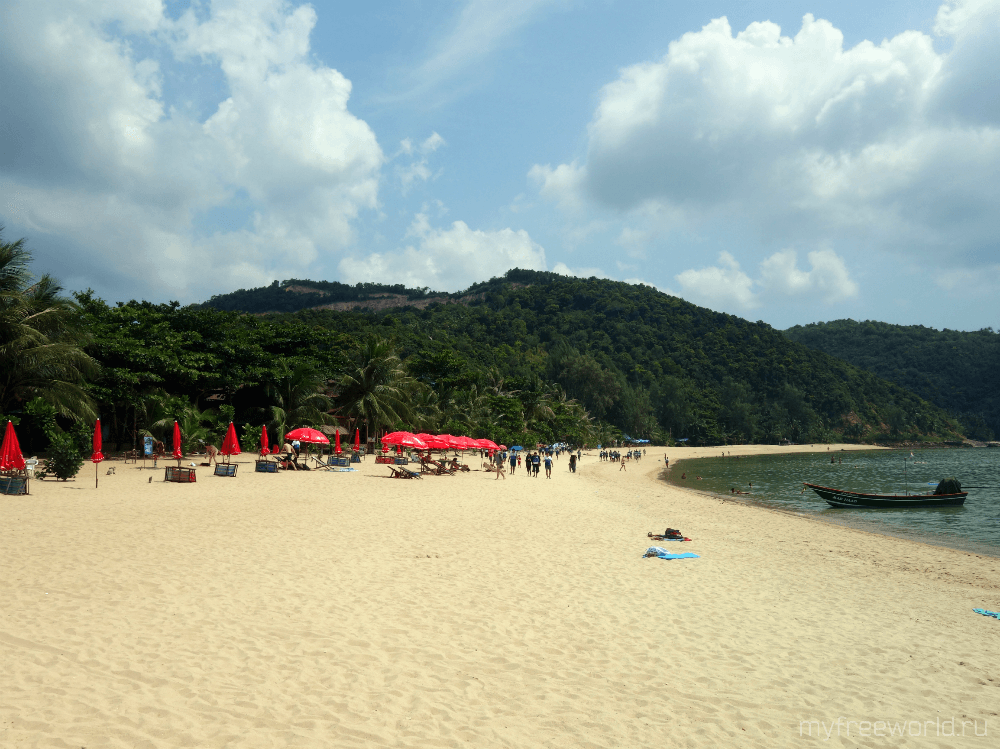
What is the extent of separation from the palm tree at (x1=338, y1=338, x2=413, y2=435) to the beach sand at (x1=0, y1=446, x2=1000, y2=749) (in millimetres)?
25057

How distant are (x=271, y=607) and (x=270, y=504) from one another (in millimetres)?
8749

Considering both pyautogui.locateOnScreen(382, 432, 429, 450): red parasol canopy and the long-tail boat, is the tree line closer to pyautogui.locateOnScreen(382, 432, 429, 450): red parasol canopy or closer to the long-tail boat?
pyautogui.locateOnScreen(382, 432, 429, 450): red parasol canopy

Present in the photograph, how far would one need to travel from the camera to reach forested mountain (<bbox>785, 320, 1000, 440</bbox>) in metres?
121

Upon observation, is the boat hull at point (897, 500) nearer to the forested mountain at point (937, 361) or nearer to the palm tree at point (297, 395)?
the palm tree at point (297, 395)

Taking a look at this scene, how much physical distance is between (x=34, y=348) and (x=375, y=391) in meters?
19.4

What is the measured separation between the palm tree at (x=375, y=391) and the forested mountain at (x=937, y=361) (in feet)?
421

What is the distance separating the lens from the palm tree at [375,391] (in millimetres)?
37062

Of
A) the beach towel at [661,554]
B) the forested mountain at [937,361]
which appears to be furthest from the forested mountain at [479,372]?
the beach towel at [661,554]

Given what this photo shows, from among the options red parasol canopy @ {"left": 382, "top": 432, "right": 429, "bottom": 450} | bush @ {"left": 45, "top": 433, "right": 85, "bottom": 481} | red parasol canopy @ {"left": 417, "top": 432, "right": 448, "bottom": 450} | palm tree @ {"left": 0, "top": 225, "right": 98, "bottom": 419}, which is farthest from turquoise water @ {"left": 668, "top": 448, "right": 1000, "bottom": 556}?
palm tree @ {"left": 0, "top": 225, "right": 98, "bottom": 419}

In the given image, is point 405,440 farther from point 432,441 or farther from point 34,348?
point 34,348

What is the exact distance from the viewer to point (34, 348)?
66.6ft

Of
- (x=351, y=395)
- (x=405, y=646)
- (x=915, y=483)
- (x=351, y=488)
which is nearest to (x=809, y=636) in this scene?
(x=405, y=646)

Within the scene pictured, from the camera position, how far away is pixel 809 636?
6586mm

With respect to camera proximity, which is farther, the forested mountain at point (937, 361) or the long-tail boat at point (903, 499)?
the forested mountain at point (937, 361)
